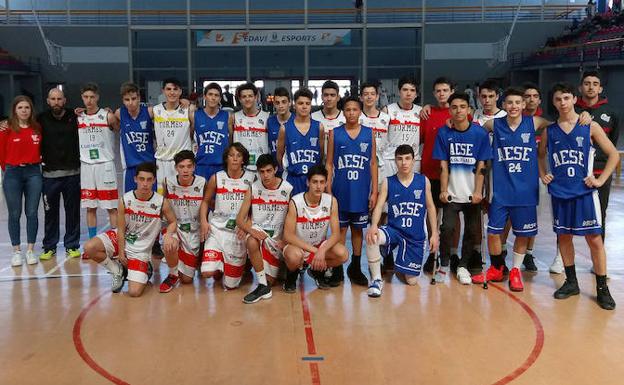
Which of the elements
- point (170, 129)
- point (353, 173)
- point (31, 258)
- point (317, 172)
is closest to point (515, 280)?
point (353, 173)

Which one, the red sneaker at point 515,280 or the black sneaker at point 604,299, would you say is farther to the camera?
the red sneaker at point 515,280

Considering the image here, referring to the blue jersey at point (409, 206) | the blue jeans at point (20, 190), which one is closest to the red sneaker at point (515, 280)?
the blue jersey at point (409, 206)

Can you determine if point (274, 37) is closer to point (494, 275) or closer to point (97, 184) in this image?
point (97, 184)

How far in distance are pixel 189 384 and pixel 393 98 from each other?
753 inches

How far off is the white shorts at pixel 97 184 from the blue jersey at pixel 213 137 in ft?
3.30

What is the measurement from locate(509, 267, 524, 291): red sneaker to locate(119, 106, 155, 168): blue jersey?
3554mm

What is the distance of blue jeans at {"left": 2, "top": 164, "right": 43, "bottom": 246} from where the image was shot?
17.6 feet

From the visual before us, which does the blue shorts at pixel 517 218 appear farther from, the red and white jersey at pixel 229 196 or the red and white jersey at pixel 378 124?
the red and white jersey at pixel 229 196

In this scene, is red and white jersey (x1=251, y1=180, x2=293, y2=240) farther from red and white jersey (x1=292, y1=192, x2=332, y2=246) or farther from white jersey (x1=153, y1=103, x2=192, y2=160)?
white jersey (x1=153, y1=103, x2=192, y2=160)

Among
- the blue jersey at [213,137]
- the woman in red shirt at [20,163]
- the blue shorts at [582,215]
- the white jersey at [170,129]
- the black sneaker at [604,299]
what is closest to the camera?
the black sneaker at [604,299]

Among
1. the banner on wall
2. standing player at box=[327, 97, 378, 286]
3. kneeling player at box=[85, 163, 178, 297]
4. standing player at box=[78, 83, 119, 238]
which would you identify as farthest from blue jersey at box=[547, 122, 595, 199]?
the banner on wall

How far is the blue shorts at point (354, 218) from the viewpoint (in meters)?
4.98

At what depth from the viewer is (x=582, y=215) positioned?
437cm

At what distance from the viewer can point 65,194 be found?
5660mm
